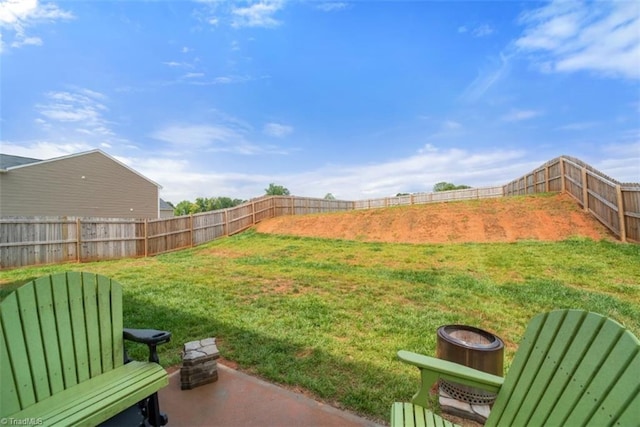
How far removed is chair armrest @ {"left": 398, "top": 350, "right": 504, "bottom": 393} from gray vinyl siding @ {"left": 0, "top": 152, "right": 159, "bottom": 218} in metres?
17.8

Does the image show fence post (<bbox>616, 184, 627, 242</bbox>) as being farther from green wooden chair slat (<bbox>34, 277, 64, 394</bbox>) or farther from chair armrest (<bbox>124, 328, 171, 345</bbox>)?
green wooden chair slat (<bbox>34, 277, 64, 394</bbox>)

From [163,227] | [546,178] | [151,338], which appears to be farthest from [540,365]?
[546,178]

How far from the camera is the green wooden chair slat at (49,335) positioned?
1591mm

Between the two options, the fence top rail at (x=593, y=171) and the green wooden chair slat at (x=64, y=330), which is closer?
the green wooden chair slat at (x=64, y=330)

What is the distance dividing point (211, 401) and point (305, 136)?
58.1ft

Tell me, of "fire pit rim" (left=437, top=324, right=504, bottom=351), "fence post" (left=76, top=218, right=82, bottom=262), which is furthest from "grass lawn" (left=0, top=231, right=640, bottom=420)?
"fence post" (left=76, top=218, right=82, bottom=262)

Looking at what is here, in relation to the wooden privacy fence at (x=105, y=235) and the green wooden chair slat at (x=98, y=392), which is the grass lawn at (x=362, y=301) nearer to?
the green wooden chair slat at (x=98, y=392)

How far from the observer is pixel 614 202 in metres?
7.43

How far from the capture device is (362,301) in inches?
181

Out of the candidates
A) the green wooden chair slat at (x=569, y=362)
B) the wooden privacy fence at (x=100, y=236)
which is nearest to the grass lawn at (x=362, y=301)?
the green wooden chair slat at (x=569, y=362)

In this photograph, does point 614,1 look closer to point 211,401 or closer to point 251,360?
point 251,360

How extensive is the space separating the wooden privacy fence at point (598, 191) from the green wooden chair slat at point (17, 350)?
35.1 feet

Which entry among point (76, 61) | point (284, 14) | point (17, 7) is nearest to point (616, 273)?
point (284, 14)

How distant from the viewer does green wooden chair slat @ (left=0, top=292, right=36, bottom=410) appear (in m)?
1.47
